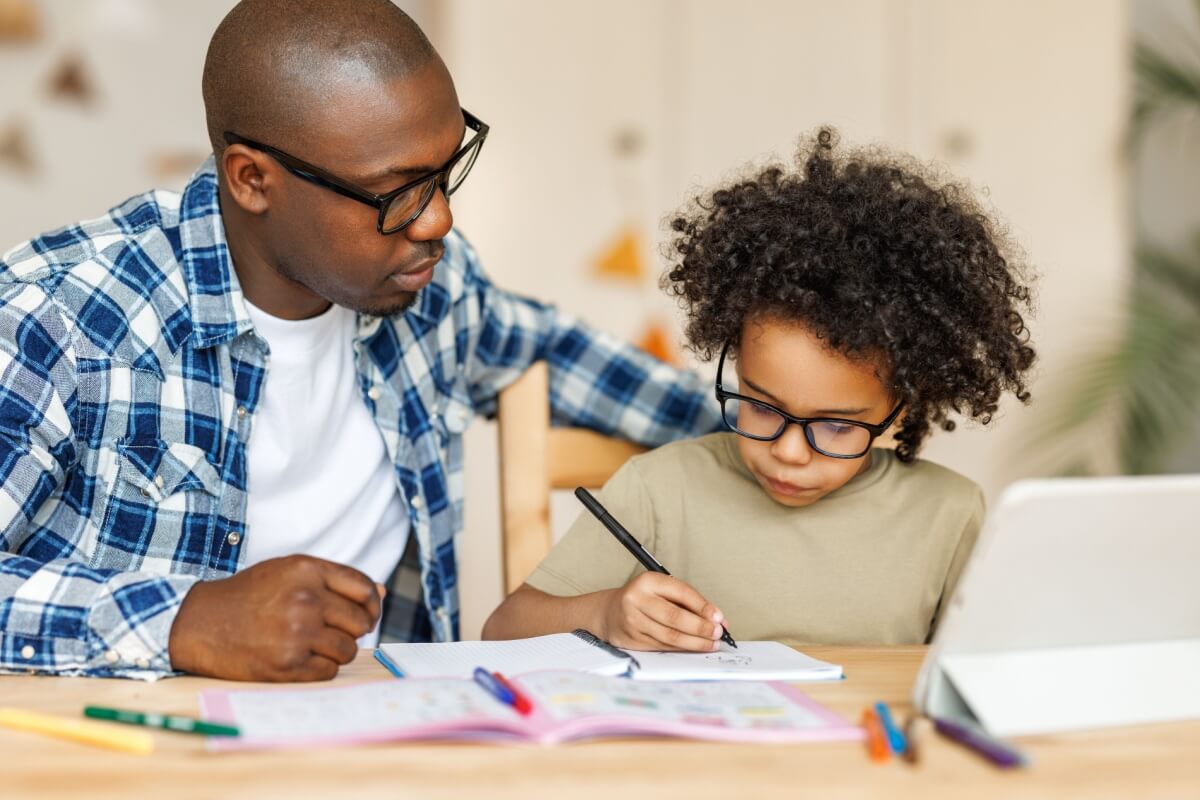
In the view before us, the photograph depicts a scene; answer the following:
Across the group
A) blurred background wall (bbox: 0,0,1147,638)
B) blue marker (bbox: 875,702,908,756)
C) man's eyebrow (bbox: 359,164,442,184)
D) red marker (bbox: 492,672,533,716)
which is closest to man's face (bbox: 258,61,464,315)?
man's eyebrow (bbox: 359,164,442,184)

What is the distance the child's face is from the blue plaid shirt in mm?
324

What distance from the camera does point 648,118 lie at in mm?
3057

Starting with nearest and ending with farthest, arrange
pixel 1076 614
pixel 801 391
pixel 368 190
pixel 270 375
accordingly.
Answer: pixel 1076 614, pixel 801 391, pixel 368 190, pixel 270 375

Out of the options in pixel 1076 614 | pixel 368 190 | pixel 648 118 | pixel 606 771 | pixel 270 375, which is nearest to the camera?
pixel 606 771

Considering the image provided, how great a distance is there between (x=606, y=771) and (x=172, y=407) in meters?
0.80

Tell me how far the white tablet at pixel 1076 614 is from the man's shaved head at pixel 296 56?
81 centimetres

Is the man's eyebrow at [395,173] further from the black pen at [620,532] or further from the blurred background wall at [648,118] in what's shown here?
the blurred background wall at [648,118]

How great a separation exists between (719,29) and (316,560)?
7.86 ft

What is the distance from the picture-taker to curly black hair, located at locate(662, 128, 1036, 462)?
47.6 inches

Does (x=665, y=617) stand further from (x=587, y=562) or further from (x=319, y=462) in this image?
(x=319, y=462)

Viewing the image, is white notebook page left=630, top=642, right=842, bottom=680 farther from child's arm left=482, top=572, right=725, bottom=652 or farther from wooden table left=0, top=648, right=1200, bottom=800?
wooden table left=0, top=648, right=1200, bottom=800

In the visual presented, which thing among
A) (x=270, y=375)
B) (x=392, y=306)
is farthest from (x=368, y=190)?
(x=270, y=375)

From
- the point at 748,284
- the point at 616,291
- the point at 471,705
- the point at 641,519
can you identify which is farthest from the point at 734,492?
the point at 616,291

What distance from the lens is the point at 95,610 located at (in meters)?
1.01
